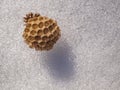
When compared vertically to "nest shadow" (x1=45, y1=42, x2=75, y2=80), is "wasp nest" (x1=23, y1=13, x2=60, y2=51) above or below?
above

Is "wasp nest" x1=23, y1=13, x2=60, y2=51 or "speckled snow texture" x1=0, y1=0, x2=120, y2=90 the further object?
"speckled snow texture" x1=0, y1=0, x2=120, y2=90

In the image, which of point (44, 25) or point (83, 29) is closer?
point (44, 25)

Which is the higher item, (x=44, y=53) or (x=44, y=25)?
(x=44, y=25)

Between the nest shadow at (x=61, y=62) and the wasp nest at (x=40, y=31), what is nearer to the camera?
the wasp nest at (x=40, y=31)

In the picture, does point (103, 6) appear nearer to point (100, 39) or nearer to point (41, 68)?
point (100, 39)

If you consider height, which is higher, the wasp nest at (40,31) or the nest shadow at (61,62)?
the wasp nest at (40,31)

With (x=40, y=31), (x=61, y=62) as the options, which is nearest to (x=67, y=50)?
(x=61, y=62)

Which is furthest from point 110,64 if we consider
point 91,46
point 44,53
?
point 44,53
